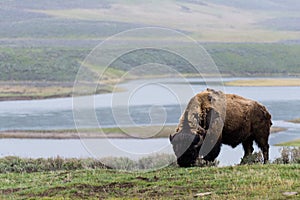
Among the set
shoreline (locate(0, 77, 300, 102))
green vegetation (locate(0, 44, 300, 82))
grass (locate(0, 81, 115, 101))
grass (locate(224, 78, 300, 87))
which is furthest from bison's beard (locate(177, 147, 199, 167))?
grass (locate(224, 78, 300, 87))

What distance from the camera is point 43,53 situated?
104188 millimetres

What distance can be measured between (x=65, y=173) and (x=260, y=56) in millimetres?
104703

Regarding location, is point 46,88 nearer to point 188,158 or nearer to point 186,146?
point 188,158

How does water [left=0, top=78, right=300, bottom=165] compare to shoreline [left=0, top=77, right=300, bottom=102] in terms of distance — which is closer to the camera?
water [left=0, top=78, right=300, bottom=165]

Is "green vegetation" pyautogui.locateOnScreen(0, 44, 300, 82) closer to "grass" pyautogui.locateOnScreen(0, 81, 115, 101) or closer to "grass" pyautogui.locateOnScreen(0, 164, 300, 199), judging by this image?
"grass" pyautogui.locateOnScreen(0, 81, 115, 101)

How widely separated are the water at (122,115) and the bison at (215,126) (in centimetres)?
403

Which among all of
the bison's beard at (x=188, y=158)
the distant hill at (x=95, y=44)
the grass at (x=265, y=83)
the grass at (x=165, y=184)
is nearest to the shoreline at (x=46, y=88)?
the grass at (x=265, y=83)

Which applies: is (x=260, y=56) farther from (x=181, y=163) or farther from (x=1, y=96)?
(x=181, y=163)

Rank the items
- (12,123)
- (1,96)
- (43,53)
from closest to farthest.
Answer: (12,123) < (1,96) < (43,53)

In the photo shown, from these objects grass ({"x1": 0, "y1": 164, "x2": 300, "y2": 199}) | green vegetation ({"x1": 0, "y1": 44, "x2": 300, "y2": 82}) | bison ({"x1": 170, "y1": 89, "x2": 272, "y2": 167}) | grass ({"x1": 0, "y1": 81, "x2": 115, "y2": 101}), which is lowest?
grass ({"x1": 0, "y1": 164, "x2": 300, "y2": 199})

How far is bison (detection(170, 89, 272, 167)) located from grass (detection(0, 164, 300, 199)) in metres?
0.60

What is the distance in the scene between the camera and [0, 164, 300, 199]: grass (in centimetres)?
1359

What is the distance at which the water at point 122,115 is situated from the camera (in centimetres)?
3205

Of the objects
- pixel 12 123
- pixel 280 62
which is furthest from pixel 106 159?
pixel 280 62
